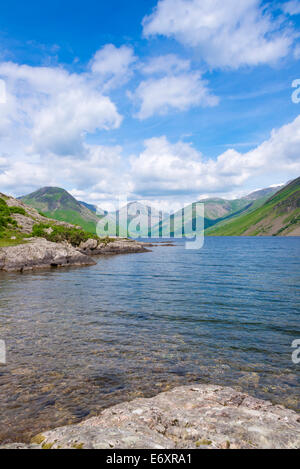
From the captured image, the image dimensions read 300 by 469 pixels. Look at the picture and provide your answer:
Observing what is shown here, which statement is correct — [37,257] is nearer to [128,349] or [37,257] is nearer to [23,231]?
[23,231]

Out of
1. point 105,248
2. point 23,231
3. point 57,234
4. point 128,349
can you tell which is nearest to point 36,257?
point 23,231

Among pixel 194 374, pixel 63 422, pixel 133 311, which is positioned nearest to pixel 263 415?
pixel 194 374

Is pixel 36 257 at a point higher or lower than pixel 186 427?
higher

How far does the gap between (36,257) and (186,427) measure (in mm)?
59221

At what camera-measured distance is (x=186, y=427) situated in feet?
25.7

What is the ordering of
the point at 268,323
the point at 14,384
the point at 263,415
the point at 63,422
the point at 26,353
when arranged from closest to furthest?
the point at 263,415 < the point at 63,422 < the point at 14,384 < the point at 26,353 < the point at 268,323

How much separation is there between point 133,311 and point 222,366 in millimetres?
12673

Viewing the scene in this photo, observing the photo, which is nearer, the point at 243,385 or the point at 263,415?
the point at 263,415

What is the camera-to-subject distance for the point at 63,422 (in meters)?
9.67

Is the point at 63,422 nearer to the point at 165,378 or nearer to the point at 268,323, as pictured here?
the point at 165,378

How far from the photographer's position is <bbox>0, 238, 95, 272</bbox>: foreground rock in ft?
183

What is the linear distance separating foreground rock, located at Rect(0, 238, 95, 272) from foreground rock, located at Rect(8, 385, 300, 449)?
5465 cm

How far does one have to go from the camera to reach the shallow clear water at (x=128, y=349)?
11.3m
